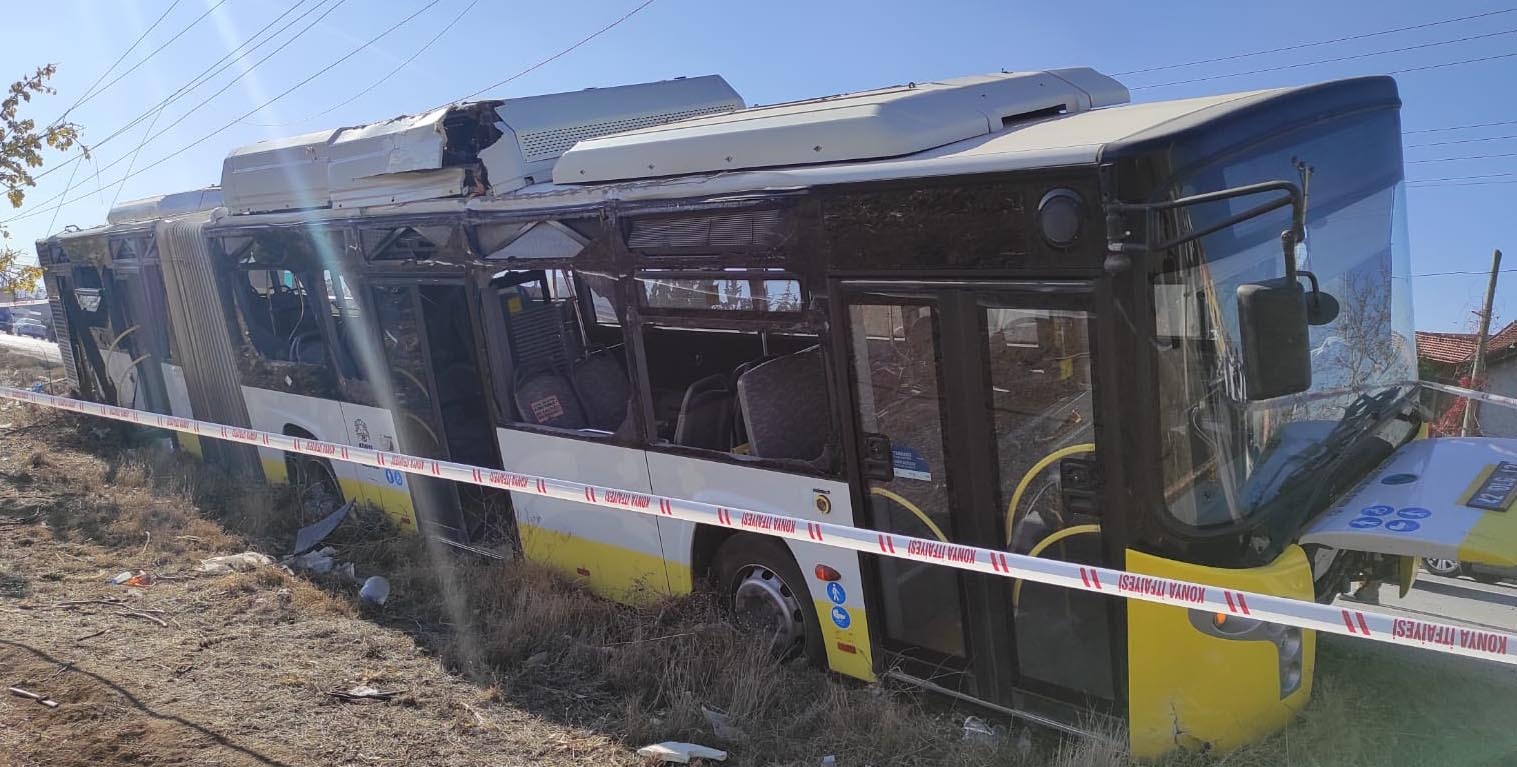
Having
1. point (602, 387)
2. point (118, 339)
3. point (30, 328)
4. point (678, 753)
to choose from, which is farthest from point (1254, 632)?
point (30, 328)

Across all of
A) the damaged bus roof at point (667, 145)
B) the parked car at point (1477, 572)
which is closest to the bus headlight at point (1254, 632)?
the parked car at point (1477, 572)

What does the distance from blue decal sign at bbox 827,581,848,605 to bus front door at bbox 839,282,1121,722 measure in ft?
0.69

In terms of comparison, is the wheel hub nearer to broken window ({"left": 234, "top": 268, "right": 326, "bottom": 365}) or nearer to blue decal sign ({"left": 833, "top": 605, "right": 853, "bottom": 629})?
blue decal sign ({"left": 833, "top": 605, "right": 853, "bottom": 629})

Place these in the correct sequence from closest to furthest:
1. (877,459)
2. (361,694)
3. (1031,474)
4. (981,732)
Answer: (1031,474), (981,732), (877,459), (361,694)

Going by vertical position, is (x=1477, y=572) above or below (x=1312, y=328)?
below

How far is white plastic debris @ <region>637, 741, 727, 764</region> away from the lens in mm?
4289

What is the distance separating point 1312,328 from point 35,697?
570 cm

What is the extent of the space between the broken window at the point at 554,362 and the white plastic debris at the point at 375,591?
133cm

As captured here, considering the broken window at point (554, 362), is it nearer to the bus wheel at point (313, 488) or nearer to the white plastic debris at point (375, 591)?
the white plastic debris at point (375, 591)

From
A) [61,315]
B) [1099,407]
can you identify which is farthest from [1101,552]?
[61,315]

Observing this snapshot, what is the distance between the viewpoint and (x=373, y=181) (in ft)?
23.8

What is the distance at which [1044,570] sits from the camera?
3.96 meters

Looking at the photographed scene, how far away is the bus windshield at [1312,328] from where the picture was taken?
3707 millimetres

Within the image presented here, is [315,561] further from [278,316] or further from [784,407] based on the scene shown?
[784,407]
